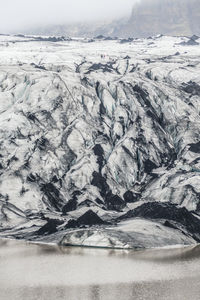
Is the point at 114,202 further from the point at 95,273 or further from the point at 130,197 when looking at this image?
the point at 95,273

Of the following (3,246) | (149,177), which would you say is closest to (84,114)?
(149,177)

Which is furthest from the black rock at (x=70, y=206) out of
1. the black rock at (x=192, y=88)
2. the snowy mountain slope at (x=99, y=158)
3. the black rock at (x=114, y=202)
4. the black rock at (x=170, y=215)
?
the black rock at (x=192, y=88)

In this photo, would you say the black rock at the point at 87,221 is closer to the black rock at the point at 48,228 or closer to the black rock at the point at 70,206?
the black rock at the point at 48,228

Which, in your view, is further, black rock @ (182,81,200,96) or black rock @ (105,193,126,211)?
black rock @ (182,81,200,96)

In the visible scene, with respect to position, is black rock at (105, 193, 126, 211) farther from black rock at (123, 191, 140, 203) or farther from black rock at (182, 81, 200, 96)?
black rock at (182, 81, 200, 96)

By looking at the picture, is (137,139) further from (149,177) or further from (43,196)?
(43,196)

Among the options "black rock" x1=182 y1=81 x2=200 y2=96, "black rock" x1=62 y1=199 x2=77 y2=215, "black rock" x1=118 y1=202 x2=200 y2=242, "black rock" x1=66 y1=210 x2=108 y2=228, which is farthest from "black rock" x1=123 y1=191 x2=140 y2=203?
"black rock" x1=182 y1=81 x2=200 y2=96

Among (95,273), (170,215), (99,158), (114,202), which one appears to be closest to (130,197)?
(114,202)
